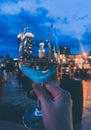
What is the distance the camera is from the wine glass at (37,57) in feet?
6.08

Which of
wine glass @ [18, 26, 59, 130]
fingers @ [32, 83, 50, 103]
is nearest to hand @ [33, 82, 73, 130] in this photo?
fingers @ [32, 83, 50, 103]

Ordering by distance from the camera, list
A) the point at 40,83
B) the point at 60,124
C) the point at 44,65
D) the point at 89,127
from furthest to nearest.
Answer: the point at 89,127 → the point at 44,65 → the point at 40,83 → the point at 60,124

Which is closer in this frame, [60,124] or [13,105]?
[60,124]

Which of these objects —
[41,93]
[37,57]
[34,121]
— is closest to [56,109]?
[41,93]

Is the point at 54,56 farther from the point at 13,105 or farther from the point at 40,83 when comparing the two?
the point at 13,105

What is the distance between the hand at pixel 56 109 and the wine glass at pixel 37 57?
115mm

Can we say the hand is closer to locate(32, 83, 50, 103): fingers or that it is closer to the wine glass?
locate(32, 83, 50, 103): fingers

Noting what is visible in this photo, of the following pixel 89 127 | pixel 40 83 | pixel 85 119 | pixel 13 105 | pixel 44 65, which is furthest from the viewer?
pixel 85 119

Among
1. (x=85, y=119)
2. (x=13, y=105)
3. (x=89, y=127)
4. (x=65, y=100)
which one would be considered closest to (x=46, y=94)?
(x=65, y=100)

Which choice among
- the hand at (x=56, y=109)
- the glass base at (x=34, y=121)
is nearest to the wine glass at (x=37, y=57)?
the glass base at (x=34, y=121)

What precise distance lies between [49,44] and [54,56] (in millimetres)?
67

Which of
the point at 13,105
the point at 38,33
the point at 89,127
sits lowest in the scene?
the point at 89,127

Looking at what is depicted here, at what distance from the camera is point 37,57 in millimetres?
1941

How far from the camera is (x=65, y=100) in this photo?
65.2 inches
